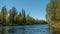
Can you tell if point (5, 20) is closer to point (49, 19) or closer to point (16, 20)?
point (16, 20)

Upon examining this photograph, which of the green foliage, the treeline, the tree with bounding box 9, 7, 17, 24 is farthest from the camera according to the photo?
the tree with bounding box 9, 7, 17, 24

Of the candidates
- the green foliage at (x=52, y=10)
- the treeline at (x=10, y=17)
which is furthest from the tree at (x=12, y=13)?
the green foliage at (x=52, y=10)

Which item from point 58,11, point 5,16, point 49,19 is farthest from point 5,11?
point 58,11

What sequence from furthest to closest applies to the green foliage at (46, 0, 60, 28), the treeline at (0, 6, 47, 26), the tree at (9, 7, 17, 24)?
the tree at (9, 7, 17, 24) → the treeline at (0, 6, 47, 26) → the green foliage at (46, 0, 60, 28)

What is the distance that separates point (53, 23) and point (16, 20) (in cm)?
4269

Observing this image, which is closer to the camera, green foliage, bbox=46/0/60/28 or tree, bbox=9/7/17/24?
green foliage, bbox=46/0/60/28

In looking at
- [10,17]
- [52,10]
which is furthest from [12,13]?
[52,10]

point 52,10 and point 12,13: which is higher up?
point 12,13

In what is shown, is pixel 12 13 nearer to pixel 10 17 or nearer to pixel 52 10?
pixel 10 17

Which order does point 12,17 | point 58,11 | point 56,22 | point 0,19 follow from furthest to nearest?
point 12,17 → point 0,19 → point 56,22 → point 58,11

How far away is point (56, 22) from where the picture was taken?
4881 centimetres

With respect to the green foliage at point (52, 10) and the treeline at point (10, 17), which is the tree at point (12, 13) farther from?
the green foliage at point (52, 10)

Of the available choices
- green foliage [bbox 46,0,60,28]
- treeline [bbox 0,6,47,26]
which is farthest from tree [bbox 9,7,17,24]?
green foliage [bbox 46,0,60,28]

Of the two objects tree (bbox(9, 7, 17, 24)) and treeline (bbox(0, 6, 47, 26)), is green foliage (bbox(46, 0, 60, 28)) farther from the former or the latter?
tree (bbox(9, 7, 17, 24))
